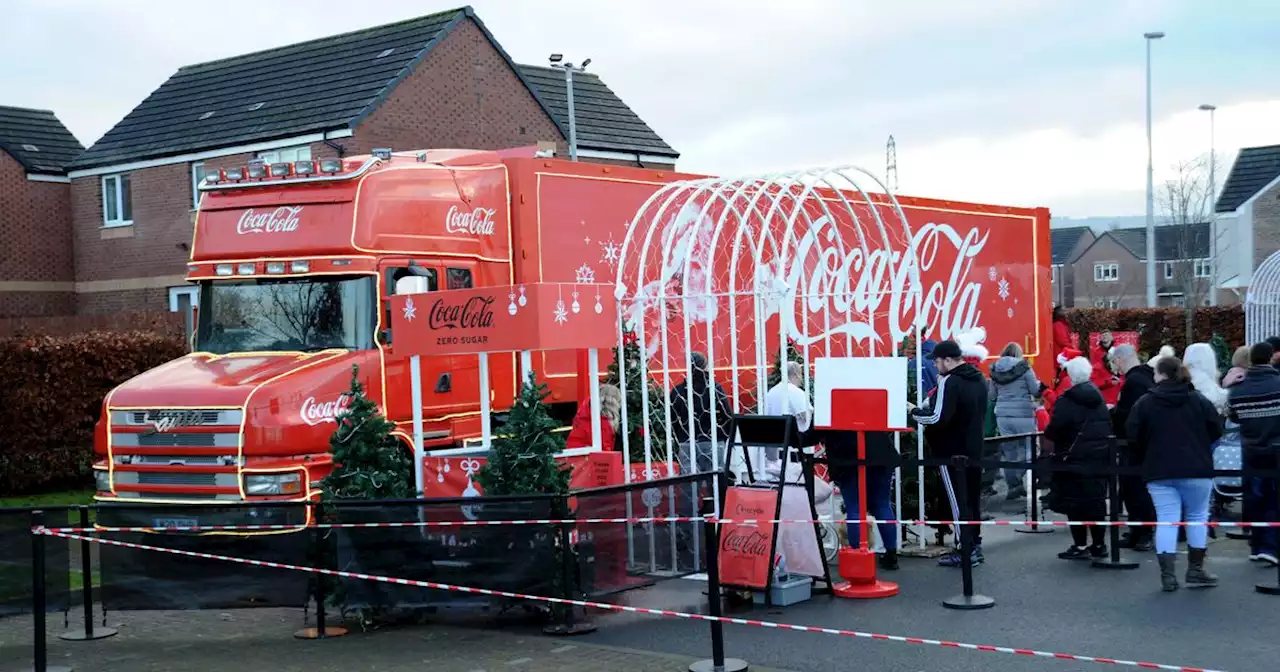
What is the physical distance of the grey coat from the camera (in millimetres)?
14766

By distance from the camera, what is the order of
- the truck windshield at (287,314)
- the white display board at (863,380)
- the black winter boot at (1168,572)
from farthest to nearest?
the truck windshield at (287,314), the white display board at (863,380), the black winter boot at (1168,572)

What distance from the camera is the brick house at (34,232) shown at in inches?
1189

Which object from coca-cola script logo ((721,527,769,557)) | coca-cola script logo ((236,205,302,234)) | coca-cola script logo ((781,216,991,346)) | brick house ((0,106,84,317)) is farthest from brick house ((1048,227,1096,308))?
coca-cola script logo ((721,527,769,557))

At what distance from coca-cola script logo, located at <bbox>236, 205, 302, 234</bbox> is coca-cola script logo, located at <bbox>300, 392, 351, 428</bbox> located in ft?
5.76

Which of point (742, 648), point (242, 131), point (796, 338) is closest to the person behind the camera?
point (742, 648)

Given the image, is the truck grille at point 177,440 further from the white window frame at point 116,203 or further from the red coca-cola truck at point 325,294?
the white window frame at point 116,203

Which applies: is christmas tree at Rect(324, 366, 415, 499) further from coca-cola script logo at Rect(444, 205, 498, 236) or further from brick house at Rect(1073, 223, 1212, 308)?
brick house at Rect(1073, 223, 1212, 308)

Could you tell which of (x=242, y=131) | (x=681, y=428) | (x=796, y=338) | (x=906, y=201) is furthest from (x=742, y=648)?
(x=242, y=131)

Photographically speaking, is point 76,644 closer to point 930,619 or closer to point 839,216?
point 930,619

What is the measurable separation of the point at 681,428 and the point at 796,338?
3.03m

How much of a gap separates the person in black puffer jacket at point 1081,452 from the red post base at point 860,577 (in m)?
2.05

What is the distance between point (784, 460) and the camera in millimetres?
9531

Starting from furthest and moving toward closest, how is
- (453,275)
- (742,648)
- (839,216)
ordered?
(839,216), (453,275), (742,648)

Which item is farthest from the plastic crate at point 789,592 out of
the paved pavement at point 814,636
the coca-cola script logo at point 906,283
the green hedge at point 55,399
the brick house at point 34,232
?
the brick house at point 34,232
